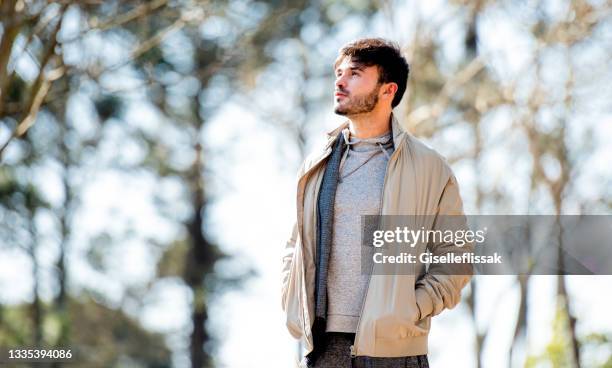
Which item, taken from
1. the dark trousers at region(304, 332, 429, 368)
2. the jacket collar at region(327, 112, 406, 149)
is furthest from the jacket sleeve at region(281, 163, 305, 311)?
the dark trousers at region(304, 332, 429, 368)

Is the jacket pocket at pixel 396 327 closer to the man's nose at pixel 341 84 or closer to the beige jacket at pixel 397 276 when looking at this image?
the beige jacket at pixel 397 276

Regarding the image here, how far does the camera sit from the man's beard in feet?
12.0

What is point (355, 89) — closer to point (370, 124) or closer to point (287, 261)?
point (370, 124)

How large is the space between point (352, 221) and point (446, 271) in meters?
0.35

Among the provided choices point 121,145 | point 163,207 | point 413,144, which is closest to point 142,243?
point 163,207

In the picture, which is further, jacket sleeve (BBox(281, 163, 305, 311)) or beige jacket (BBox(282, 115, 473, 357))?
jacket sleeve (BBox(281, 163, 305, 311))

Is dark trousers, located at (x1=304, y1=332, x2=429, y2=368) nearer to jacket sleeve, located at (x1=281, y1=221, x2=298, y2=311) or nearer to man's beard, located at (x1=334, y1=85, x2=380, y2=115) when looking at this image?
jacket sleeve, located at (x1=281, y1=221, x2=298, y2=311)

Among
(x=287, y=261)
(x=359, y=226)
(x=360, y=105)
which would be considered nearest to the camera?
(x=359, y=226)

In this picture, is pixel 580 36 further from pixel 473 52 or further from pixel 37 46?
pixel 37 46

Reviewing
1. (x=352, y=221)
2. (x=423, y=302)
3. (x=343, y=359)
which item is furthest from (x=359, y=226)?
(x=343, y=359)

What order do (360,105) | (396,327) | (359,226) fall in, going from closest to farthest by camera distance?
(396,327)
(359,226)
(360,105)

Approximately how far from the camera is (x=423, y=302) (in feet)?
11.4

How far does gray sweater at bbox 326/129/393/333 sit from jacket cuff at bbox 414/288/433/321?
0.58ft

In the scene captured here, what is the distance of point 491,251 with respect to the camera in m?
5.09
